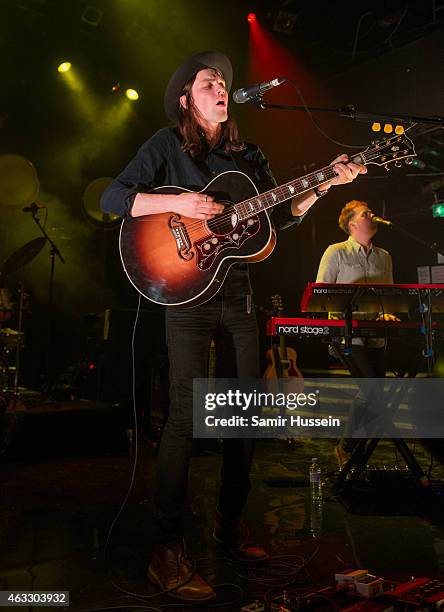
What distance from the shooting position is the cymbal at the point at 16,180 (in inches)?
301

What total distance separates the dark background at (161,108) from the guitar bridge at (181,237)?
385 centimetres

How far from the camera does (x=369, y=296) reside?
3.49m

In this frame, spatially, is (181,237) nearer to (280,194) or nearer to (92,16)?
(280,194)

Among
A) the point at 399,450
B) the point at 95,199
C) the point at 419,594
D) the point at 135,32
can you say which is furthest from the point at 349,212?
the point at 95,199

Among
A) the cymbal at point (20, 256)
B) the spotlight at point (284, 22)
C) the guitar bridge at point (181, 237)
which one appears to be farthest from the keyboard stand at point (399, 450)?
the spotlight at point (284, 22)

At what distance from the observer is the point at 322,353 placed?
8633 millimetres

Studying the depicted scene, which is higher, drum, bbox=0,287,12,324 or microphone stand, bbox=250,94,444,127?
microphone stand, bbox=250,94,444,127

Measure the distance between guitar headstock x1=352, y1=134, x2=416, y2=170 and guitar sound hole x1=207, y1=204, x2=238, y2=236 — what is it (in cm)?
88

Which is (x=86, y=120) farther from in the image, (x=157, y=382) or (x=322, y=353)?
(x=322, y=353)

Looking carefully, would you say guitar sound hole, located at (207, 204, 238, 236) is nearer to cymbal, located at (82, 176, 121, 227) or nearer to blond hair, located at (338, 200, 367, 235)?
blond hair, located at (338, 200, 367, 235)

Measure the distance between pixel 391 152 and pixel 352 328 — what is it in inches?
46.6

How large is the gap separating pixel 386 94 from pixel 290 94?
140cm

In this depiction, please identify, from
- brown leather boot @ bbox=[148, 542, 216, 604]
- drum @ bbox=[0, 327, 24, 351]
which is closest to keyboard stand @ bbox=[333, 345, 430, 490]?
brown leather boot @ bbox=[148, 542, 216, 604]

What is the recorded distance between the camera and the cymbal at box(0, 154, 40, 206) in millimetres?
7656
